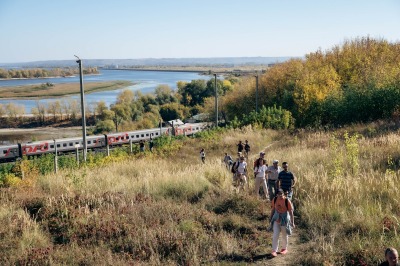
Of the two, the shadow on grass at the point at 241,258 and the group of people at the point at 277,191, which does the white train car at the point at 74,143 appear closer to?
the group of people at the point at 277,191

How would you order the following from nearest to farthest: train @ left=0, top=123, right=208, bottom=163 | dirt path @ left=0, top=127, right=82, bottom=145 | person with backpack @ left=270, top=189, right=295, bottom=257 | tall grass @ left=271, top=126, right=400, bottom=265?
tall grass @ left=271, top=126, right=400, bottom=265 < person with backpack @ left=270, top=189, right=295, bottom=257 < train @ left=0, top=123, right=208, bottom=163 < dirt path @ left=0, top=127, right=82, bottom=145

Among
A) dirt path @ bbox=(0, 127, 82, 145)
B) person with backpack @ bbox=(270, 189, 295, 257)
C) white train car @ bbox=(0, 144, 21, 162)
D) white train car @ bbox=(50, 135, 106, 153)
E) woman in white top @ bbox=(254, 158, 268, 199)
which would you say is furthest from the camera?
dirt path @ bbox=(0, 127, 82, 145)

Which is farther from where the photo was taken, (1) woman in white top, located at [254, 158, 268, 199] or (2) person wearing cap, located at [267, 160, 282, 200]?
(1) woman in white top, located at [254, 158, 268, 199]

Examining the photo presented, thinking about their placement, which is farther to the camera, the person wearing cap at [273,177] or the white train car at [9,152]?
the white train car at [9,152]

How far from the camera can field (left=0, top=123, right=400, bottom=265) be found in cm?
772

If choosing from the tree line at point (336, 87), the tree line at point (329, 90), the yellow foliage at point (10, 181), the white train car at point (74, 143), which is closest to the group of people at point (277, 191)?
the yellow foliage at point (10, 181)

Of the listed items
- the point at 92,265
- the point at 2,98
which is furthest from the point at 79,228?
the point at 2,98

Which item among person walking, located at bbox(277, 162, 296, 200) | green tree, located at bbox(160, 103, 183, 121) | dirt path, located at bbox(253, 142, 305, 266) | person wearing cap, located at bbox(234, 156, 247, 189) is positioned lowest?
green tree, located at bbox(160, 103, 183, 121)

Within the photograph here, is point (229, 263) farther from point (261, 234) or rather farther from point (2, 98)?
point (2, 98)

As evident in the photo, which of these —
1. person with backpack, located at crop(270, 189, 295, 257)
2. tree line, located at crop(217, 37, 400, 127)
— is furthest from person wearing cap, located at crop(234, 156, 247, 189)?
tree line, located at crop(217, 37, 400, 127)

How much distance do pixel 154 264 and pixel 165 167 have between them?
8784 mm

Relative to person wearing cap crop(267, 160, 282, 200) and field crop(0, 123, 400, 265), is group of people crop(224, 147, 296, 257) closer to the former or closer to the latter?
person wearing cap crop(267, 160, 282, 200)

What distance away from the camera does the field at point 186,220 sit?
25.3ft

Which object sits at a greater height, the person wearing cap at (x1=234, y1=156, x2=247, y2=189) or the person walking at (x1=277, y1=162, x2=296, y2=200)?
the person walking at (x1=277, y1=162, x2=296, y2=200)
